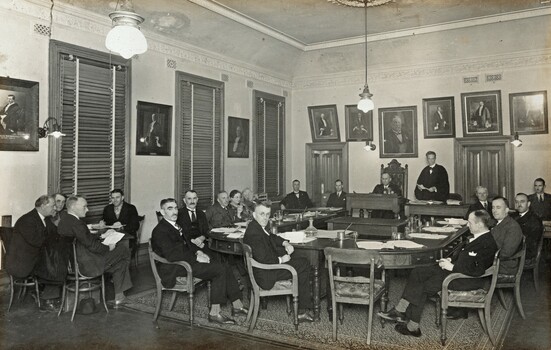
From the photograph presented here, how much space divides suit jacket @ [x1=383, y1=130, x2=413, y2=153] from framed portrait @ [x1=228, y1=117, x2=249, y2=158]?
353cm

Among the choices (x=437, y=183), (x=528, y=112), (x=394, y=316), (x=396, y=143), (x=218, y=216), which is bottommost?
(x=394, y=316)

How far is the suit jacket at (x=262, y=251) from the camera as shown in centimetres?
463

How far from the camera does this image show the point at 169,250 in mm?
4898

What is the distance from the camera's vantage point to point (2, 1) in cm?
577

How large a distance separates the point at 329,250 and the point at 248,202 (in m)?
4.93

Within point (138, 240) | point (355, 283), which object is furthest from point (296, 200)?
point (355, 283)

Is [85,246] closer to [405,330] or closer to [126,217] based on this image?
[126,217]

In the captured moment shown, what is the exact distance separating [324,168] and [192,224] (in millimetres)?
6222

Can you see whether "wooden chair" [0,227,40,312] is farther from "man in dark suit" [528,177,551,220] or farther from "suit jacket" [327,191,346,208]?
"man in dark suit" [528,177,551,220]

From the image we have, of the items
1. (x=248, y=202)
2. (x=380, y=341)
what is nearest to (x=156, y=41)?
(x=248, y=202)

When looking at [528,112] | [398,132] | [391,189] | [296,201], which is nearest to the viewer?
[528,112]

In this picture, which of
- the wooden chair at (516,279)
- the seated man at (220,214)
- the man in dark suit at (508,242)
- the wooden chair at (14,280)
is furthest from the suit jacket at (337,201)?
the wooden chair at (14,280)

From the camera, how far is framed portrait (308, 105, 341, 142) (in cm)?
1191

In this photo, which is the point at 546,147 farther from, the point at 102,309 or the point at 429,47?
the point at 102,309
